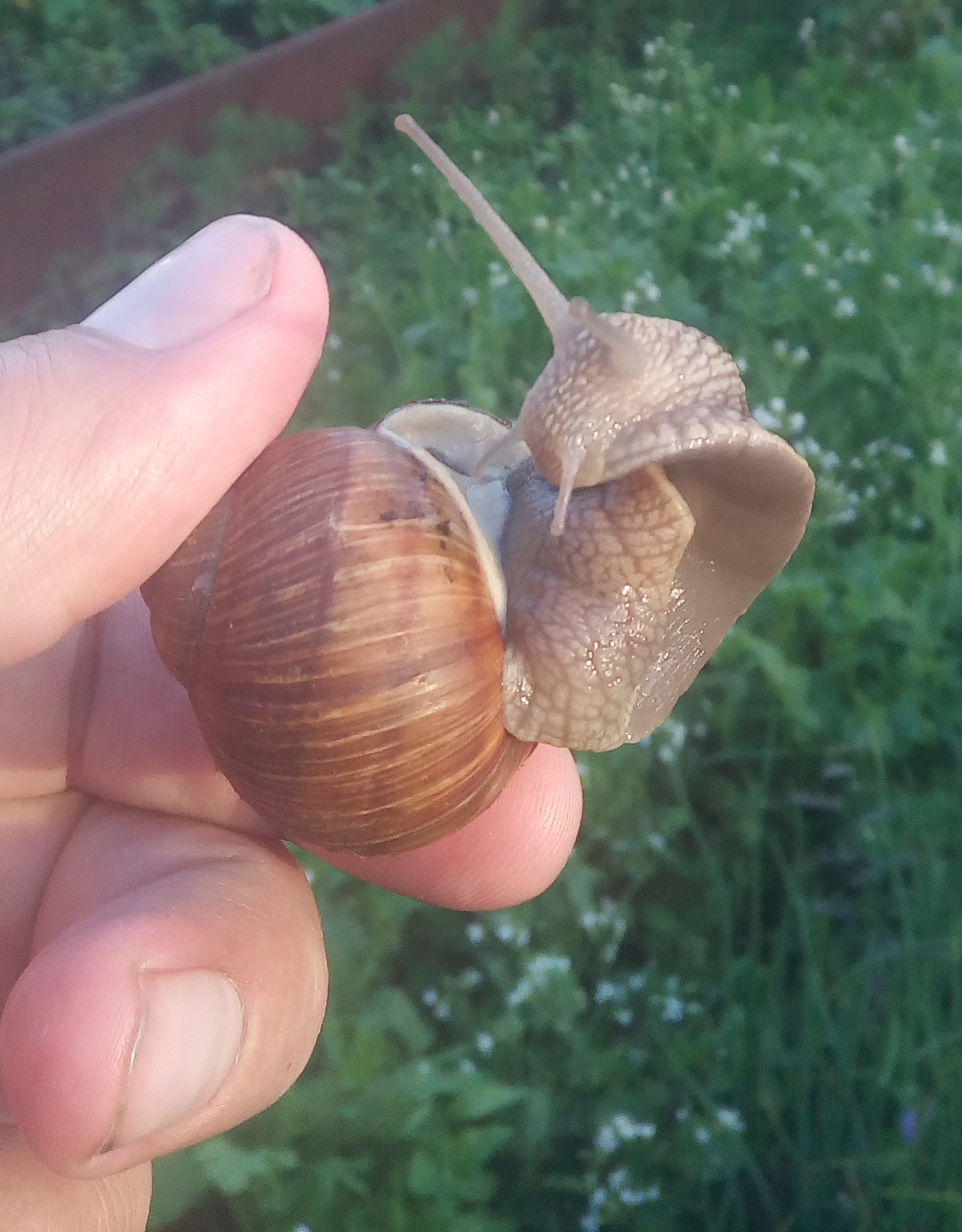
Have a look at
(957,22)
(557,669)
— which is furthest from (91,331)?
(957,22)

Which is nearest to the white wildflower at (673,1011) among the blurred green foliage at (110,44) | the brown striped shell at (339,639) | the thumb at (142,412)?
the brown striped shell at (339,639)

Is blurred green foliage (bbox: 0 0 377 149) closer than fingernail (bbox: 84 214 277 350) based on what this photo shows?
No

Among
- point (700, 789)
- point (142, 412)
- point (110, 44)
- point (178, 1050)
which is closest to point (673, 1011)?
point (700, 789)

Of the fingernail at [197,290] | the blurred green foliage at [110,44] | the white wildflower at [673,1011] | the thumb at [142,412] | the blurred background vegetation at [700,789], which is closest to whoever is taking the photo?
the thumb at [142,412]

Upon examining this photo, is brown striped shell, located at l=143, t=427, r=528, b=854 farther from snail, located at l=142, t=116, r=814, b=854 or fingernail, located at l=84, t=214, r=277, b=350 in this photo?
fingernail, located at l=84, t=214, r=277, b=350

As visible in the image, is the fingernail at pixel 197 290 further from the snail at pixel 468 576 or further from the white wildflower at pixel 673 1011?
the white wildflower at pixel 673 1011

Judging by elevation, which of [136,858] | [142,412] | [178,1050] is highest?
[142,412]

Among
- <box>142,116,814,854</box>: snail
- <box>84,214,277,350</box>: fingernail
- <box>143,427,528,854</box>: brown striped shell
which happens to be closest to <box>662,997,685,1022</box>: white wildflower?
<box>142,116,814,854</box>: snail

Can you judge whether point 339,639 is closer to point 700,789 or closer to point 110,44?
point 700,789
